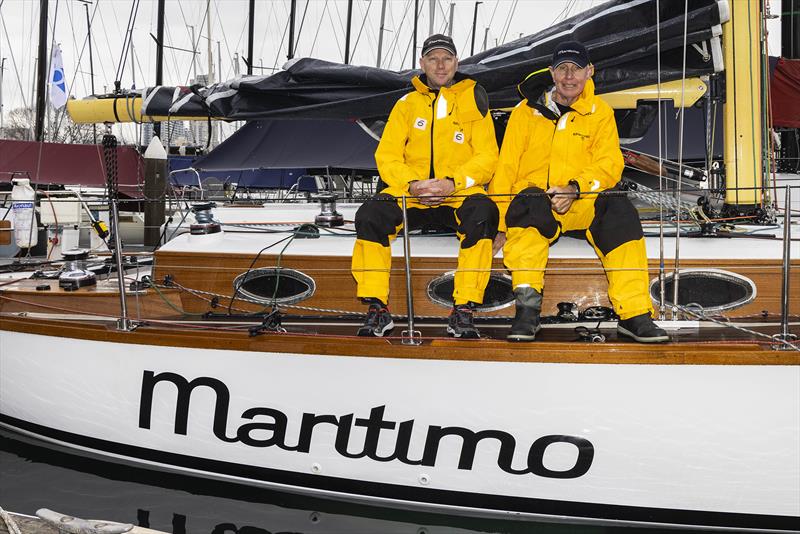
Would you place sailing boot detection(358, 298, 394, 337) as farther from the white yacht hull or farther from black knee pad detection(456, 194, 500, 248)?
black knee pad detection(456, 194, 500, 248)

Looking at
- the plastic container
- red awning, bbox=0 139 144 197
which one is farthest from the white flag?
the plastic container

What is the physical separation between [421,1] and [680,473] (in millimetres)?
19600

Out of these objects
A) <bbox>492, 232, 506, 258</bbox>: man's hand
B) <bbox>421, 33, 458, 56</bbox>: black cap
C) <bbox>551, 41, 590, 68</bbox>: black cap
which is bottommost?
<bbox>492, 232, 506, 258</bbox>: man's hand

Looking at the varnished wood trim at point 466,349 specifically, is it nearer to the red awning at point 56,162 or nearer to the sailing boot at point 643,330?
the sailing boot at point 643,330

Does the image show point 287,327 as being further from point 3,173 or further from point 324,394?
point 3,173

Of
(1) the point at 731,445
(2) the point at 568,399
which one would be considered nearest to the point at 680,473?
(1) the point at 731,445

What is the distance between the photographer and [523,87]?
366 cm

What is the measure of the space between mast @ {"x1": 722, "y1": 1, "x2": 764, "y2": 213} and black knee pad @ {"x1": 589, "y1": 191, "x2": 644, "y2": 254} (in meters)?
1.01

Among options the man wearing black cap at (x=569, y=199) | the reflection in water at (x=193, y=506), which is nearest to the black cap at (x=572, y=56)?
the man wearing black cap at (x=569, y=199)

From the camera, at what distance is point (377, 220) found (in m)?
3.64

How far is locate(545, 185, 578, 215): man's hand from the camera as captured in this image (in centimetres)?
335

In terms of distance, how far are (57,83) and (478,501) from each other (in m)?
11.3

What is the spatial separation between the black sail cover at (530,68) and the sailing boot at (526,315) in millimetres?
1393

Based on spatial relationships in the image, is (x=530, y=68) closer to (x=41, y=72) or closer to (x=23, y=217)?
(x=23, y=217)
